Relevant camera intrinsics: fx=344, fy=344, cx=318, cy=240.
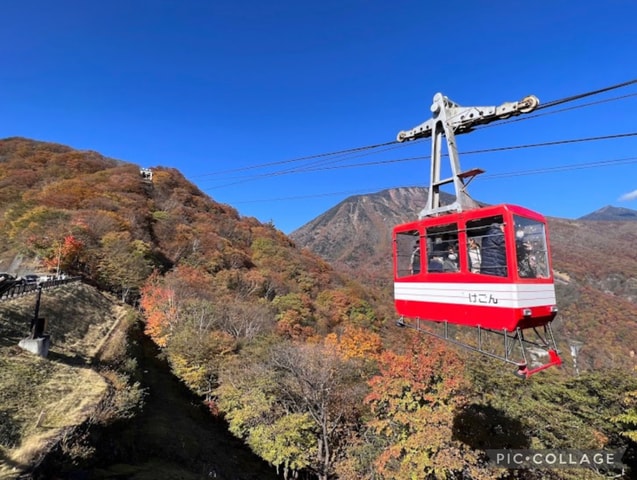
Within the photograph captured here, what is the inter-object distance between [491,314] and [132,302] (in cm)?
3973

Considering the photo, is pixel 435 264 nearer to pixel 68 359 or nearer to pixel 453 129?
pixel 453 129

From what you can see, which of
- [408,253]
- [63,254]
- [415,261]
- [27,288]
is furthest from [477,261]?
[63,254]

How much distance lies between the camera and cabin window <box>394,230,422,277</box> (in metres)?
8.73

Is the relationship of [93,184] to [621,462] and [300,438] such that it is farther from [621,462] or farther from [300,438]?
[621,462]

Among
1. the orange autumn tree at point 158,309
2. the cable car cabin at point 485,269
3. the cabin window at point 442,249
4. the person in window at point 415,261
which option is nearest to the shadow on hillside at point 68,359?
the orange autumn tree at point 158,309

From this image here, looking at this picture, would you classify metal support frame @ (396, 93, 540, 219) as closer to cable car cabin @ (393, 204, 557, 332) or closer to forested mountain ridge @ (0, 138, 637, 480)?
cable car cabin @ (393, 204, 557, 332)

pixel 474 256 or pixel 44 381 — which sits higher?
pixel 474 256

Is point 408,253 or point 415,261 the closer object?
point 415,261

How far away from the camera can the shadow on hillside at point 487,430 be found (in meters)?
17.0

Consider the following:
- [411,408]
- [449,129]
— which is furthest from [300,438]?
[449,129]

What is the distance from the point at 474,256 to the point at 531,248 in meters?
1.14

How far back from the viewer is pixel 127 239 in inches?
1550

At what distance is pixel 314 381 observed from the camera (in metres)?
21.2

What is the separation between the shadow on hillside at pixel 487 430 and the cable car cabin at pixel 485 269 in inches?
486
